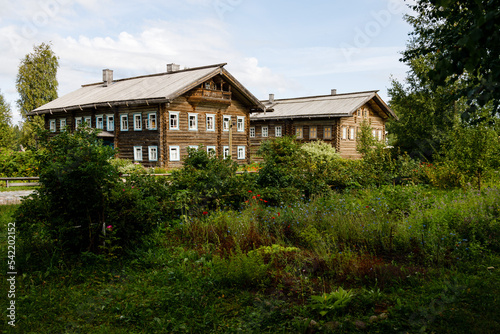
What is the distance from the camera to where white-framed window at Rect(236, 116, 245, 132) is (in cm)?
2911

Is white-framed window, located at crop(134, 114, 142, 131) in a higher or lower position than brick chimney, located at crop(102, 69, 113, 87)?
lower

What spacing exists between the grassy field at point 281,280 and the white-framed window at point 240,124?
22.5 meters

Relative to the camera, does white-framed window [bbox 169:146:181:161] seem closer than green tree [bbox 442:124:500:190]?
No

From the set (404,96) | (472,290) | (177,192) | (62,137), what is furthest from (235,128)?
(472,290)

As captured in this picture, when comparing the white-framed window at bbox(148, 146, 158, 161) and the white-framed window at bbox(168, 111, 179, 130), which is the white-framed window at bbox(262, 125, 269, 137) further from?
the white-framed window at bbox(148, 146, 158, 161)

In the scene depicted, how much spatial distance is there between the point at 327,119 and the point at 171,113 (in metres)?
14.7

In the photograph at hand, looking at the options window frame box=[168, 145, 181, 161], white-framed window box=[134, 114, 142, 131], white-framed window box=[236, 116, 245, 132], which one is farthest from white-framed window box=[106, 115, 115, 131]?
white-framed window box=[236, 116, 245, 132]

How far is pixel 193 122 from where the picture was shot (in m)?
26.3

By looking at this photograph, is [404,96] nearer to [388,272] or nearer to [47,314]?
[388,272]

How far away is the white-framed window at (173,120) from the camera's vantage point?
24891 mm

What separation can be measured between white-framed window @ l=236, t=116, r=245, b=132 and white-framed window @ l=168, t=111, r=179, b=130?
5.55 metres

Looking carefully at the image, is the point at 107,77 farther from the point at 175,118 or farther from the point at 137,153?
the point at 175,118

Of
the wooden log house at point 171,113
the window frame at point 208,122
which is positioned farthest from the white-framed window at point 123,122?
the window frame at point 208,122

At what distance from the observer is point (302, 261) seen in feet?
17.1
